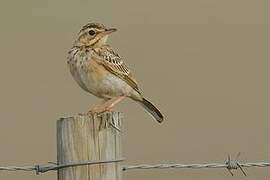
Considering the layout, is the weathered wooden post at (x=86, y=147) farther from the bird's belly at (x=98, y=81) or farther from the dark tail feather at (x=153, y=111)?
the dark tail feather at (x=153, y=111)

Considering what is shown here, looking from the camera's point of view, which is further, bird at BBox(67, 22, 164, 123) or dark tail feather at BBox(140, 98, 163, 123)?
dark tail feather at BBox(140, 98, 163, 123)

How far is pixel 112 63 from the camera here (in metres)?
8.52

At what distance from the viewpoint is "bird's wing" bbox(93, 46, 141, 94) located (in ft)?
27.7

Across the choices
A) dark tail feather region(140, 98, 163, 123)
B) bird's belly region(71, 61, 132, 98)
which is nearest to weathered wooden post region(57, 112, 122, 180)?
bird's belly region(71, 61, 132, 98)

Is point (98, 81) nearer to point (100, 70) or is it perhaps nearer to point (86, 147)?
point (100, 70)

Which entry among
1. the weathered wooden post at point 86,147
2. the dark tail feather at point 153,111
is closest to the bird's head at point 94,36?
the dark tail feather at point 153,111

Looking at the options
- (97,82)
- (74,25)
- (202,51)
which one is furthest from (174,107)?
(97,82)

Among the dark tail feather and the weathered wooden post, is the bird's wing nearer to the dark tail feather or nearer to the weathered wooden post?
the dark tail feather

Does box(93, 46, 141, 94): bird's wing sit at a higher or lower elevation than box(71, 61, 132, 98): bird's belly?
higher

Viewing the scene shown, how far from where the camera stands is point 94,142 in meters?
5.98

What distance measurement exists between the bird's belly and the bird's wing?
0.05m

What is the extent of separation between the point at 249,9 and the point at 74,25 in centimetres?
378

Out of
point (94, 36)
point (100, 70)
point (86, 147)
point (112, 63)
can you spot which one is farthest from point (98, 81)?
point (86, 147)

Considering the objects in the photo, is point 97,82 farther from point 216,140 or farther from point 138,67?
point 138,67
